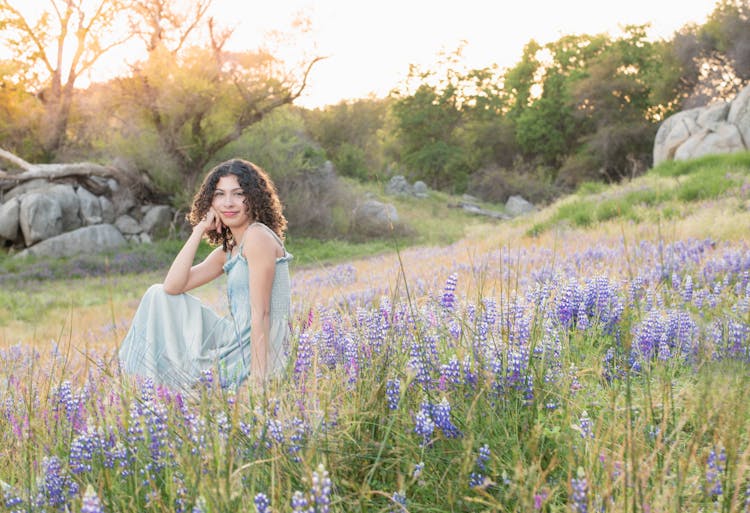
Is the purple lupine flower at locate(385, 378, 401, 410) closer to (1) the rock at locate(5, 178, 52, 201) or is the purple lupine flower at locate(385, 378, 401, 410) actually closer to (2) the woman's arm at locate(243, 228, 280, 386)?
(2) the woman's arm at locate(243, 228, 280, 386)

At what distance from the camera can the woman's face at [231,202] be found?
4.37m

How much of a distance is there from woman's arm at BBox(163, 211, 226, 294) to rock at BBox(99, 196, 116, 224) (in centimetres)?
1835

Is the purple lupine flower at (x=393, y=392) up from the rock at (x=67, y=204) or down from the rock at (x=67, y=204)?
down

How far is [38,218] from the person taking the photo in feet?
64.4

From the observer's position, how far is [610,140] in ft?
127

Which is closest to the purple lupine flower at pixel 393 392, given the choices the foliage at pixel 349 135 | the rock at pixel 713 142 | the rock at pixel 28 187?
the rock at pixel 28 187

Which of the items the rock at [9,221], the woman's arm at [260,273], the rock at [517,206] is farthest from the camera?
the rock at [517,206]

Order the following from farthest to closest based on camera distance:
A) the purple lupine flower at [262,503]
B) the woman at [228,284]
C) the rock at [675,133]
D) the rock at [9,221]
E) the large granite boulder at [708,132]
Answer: the rock at [675,133], the large granite boulder at [708,132], the rock at [9,221], the woman at [228,284], the purple lupine flower at [262,503]

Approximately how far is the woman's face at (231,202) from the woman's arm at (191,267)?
182 mm

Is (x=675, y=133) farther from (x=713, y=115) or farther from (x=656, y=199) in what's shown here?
(x=656, y=199)

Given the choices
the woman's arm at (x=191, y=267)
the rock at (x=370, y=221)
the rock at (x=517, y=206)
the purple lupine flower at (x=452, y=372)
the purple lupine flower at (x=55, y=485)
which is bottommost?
the rock at (x=517, y=206)

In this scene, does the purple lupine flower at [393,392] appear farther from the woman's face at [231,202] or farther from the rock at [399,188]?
the rock at [399,188]

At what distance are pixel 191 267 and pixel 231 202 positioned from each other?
0.58 metres

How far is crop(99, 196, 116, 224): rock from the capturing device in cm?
2146
